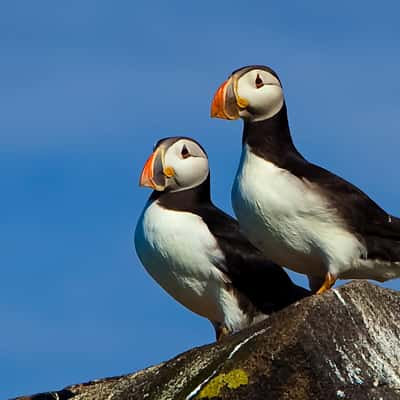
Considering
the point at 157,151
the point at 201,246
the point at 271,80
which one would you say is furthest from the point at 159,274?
the point at 271,80

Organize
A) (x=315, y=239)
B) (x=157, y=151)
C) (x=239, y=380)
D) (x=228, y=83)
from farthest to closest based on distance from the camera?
(x=157, y=151)
(x=228, y=83)
(x=315, y=239)
(x=239, y=380)

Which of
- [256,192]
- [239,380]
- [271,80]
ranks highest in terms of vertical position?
[271,80]

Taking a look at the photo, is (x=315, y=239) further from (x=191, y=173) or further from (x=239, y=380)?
(x=239, y=380)

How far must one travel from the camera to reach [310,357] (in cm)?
695

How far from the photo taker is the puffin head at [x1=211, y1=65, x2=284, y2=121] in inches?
408

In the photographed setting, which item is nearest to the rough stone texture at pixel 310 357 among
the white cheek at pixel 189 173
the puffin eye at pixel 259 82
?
the puffin eye at pixel 259 82

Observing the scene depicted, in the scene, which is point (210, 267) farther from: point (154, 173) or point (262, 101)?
point (262, 101)

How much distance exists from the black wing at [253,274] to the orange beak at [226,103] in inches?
43.7

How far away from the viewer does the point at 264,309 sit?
10.6 m

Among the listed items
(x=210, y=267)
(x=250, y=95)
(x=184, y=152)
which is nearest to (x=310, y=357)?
(x=210, y=267)

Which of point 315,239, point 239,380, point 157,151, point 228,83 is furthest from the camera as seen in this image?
point 157,151

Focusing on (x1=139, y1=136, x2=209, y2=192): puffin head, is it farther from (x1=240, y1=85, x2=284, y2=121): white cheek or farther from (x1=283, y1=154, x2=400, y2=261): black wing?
(x1=283, y1=154, x2=400, y2=261): black wing

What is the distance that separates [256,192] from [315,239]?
603mm

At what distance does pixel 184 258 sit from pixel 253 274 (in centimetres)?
64
